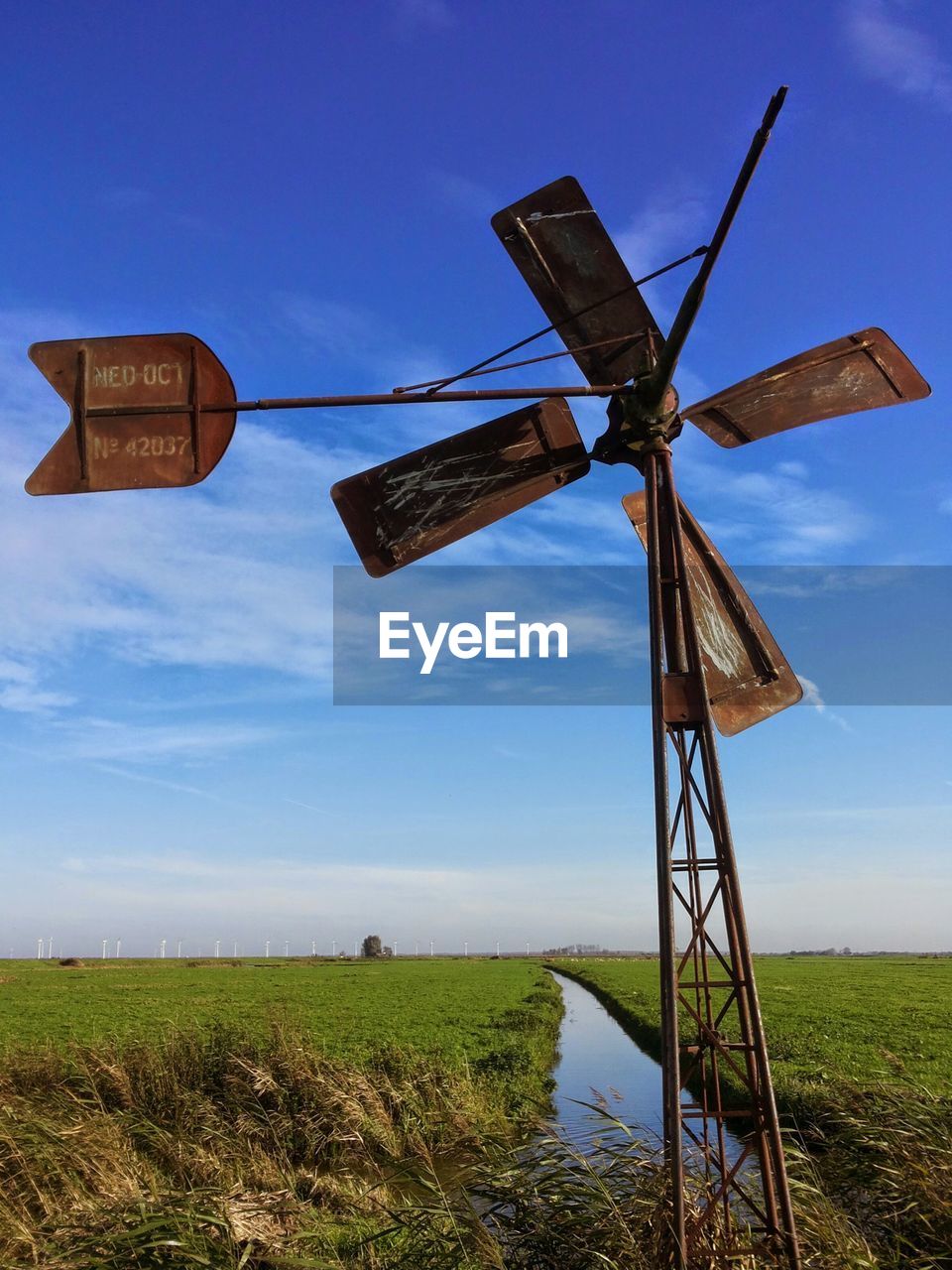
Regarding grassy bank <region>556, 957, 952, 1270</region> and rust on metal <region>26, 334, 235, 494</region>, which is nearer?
rust on metal <region>26, 334, 235, 494</region>

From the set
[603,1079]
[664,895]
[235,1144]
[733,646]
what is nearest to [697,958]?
[664,895]

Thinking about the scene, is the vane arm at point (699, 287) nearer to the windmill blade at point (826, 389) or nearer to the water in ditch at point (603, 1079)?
the windmill blade at point (826, 389)

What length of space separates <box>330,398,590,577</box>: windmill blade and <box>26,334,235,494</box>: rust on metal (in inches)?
38.5

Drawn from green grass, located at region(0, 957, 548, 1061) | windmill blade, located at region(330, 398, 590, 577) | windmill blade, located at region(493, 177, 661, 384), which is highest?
windmill blade, located at region(493, 177, 661, 384)

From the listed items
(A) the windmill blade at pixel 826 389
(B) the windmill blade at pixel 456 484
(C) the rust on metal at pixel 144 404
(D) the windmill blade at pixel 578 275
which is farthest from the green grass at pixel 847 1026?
(C) the rust on metal at pixel 144 404

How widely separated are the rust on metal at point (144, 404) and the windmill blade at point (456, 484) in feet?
3.21

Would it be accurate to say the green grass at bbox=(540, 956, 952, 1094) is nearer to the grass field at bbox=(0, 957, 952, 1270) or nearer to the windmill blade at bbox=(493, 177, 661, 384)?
the grass field at bbox=(0, 957, 952, 1270)

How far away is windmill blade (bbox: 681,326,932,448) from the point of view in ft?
22.4

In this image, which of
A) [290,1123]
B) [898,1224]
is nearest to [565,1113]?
[290,1123]

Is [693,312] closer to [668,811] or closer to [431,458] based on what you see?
[431,458]

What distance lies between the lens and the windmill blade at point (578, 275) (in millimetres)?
6270

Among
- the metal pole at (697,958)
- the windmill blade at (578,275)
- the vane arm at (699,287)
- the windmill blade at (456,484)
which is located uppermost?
the windmill blade at (578,275)

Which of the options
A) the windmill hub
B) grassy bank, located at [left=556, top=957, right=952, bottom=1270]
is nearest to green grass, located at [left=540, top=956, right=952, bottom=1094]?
grassy bank, located at [left=556, top=957, right=952, bottom=1270]

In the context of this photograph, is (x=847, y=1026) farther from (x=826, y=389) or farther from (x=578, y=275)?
(x=578, y=275)
